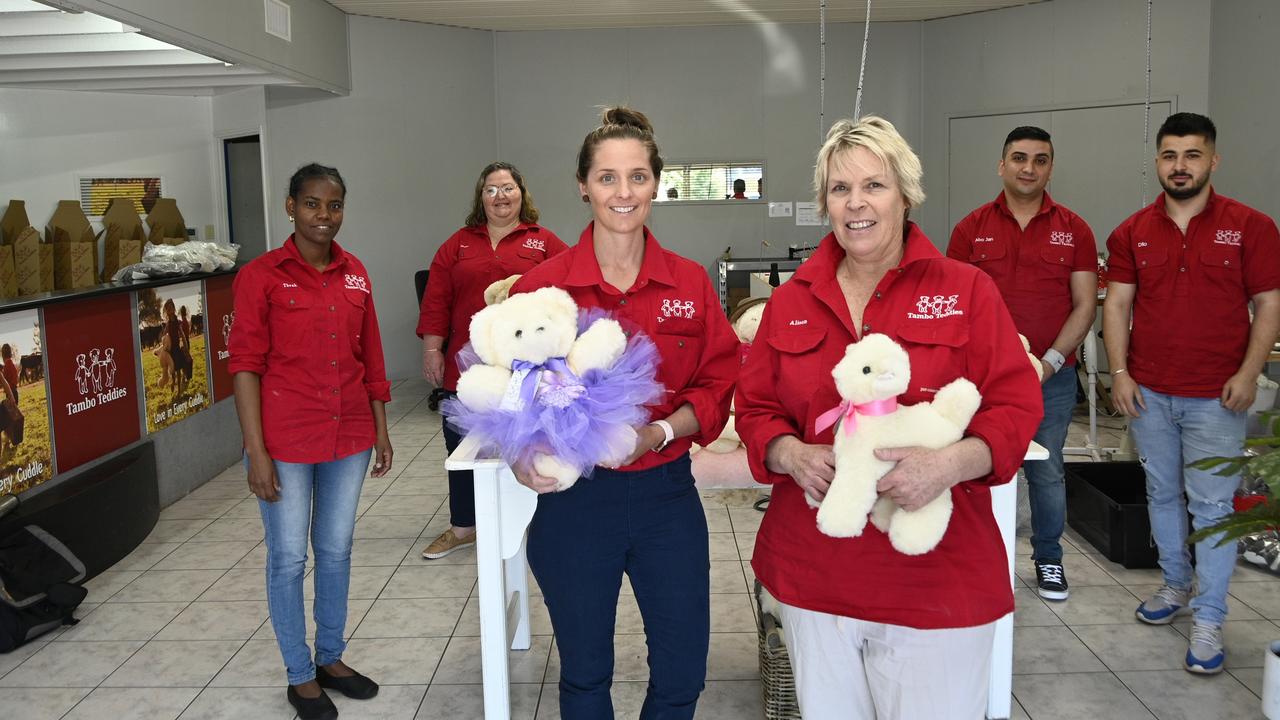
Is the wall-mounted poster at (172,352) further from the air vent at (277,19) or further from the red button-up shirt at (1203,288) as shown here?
the red button-up shirt at (1203,288)

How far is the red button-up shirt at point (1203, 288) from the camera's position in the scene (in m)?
3.32

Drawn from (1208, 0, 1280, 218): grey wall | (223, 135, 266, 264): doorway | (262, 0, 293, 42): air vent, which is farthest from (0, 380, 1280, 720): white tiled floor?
(223, 135, 266, 264): doorway

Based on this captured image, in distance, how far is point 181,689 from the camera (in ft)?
11.0

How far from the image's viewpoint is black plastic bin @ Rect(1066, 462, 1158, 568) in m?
4.21

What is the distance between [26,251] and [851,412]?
20.1 ft

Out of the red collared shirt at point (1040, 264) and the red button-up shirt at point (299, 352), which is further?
the red collared shirt at point (1040, 264)

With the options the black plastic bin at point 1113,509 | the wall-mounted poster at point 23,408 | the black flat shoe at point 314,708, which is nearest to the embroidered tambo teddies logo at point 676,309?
the black flat shoe at point 314,708

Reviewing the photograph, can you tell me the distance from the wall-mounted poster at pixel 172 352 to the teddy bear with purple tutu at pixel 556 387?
3.97 meters

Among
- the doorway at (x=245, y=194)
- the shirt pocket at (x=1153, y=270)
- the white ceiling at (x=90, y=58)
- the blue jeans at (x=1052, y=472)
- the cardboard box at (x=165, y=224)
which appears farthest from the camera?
the doorway at (x=245, y=194)

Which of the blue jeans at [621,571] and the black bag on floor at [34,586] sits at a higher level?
the blue jeans at [621,571]

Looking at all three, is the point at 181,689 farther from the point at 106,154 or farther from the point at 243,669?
the point at 106,154

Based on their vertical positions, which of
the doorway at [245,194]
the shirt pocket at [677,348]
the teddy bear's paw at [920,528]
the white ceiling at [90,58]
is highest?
the white ceiling at [90,58]

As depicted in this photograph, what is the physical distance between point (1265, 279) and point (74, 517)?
178 inches

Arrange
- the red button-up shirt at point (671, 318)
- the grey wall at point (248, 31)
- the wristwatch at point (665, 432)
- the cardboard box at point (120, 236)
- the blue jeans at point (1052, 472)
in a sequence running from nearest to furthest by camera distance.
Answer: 1. the wristwatch at point (665, 432)
2. the red button-up shirt at point (671, 318)
3. the blue jeans at point (1052, 472)
4. the grey wall at point (248, 31)
5. the cardboard box at point (120, 236)
